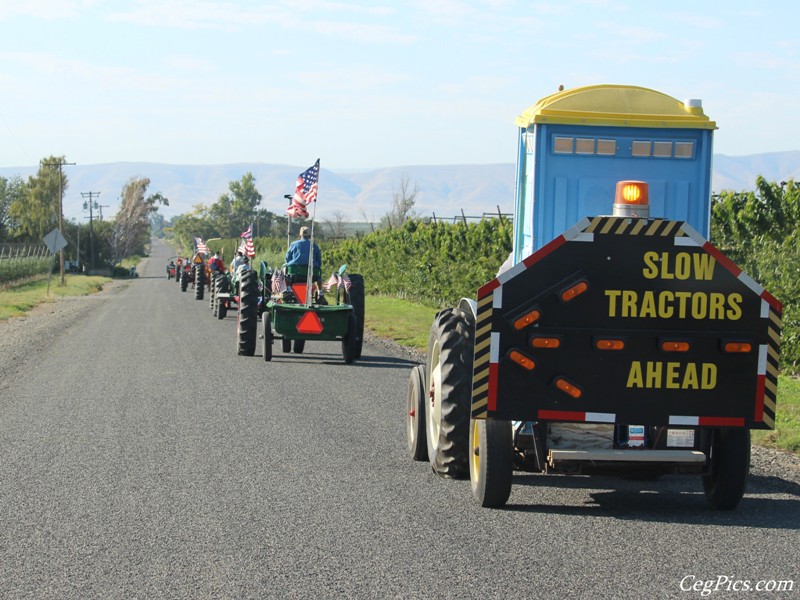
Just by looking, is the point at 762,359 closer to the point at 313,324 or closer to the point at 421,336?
the point at 313,324

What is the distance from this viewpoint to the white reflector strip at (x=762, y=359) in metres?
7.16

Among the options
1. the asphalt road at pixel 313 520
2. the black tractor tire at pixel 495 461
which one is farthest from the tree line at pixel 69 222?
the black tractor tire at pixel 495 461

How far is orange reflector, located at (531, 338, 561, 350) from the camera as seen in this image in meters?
7.13

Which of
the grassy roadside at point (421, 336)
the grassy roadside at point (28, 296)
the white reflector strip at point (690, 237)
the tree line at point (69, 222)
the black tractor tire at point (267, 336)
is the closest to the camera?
the white reflector strip at point (690, 237)

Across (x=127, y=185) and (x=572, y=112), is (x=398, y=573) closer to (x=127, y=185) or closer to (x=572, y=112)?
(x=572, y=112)

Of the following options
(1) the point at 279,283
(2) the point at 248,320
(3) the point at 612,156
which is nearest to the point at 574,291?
(3) the point at 612,156

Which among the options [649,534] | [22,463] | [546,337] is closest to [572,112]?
[546,337]

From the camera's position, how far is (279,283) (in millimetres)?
20000

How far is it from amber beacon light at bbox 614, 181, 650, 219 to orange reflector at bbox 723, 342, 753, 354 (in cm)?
94

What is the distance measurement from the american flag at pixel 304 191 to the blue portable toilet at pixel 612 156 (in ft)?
28.6

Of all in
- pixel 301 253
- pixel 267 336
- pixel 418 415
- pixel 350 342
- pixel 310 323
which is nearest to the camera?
pixel 418 415

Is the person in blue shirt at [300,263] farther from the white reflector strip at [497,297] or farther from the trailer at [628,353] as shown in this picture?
the white reflector strip at [497,297]

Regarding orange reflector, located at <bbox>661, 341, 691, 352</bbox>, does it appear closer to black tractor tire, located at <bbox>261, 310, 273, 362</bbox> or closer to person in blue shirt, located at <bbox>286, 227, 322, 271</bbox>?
black tractor tire, located at <bbox>261, 310, 273, 362</bbox>

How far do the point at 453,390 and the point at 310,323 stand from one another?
10074mm
